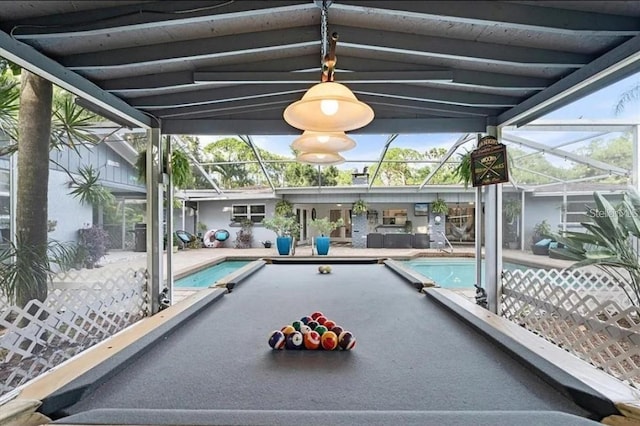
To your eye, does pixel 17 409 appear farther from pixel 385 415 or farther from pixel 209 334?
pixel 385 415

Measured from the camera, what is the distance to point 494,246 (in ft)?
13.8

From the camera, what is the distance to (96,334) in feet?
11.0

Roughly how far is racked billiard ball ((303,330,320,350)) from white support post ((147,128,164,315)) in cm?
322

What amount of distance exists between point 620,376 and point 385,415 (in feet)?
9.65

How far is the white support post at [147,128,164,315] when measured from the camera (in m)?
4.14

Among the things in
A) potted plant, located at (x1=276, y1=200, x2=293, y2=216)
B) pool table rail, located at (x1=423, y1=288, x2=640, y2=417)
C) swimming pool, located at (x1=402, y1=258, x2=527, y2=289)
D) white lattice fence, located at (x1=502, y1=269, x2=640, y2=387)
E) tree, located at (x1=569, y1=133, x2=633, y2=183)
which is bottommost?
swimming pool, located at (x1=402, y1=258, x2=527, y2=289)

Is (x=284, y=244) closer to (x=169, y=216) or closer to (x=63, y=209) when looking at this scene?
(x=169, y=216)

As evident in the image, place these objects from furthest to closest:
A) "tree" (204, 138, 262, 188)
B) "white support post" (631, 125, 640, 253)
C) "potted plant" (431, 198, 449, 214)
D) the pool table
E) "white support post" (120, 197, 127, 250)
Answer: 1. "potted plant" (431, 198, 449, 214)
2. "tree" (204, 138, 262, 188)
3. "white support post" (120, 197, 127, 250)
4. "white support post" (631, 125, 640, 253)
5. the pool table

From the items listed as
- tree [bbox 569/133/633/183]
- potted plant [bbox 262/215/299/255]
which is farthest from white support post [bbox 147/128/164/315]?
tree [bbox 569/133/633/183]

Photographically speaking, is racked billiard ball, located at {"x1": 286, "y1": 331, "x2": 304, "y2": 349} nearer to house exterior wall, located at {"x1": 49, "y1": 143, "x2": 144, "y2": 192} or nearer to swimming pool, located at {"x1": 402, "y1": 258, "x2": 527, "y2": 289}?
house exterior wall, located at {"x1": 49, "y1": 143, "x2": 144, "y2": 192}

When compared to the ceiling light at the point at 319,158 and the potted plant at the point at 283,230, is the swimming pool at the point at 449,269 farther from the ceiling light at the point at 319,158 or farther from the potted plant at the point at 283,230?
the ceiling light at the point at 319,158

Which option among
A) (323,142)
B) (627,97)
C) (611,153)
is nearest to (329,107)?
Answer: (323,142)

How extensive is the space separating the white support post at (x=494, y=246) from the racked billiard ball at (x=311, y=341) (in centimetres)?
336

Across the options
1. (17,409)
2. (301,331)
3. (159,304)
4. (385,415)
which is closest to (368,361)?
(301,331)
